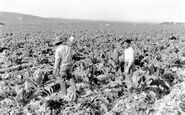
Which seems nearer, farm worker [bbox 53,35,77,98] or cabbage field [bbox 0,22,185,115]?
cabbage field [bbox 0,22,185,115]

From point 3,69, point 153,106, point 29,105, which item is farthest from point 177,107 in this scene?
point 3,69

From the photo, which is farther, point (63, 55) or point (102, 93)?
point (102, 93)

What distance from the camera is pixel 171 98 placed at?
7.88m

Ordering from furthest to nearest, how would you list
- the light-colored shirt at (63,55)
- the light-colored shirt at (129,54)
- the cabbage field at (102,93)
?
1. the light-colored shirt at (129,54)
2. the light-colored shirt at (63,55)
3. the cabbage field at (102,93)

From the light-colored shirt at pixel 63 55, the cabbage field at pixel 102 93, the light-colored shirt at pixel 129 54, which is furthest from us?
the light-colored shirt at pixel 129 54

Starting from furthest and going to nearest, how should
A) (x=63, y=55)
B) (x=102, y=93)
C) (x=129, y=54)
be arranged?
(x=102, y=93) → (x=129, y=54) → (x=63, y=55)

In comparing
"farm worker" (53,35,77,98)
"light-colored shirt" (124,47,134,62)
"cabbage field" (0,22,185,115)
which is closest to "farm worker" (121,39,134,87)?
"light-colored shirt" (124,47,134,62)

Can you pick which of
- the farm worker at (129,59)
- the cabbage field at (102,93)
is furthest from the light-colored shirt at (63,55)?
the farm worker at (129,59)

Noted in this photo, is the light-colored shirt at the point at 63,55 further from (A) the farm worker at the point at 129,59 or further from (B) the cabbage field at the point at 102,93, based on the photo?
(A) the farm worker at the point at 129,59

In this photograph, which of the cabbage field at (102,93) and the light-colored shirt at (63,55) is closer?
the cabbage field at (102,93)

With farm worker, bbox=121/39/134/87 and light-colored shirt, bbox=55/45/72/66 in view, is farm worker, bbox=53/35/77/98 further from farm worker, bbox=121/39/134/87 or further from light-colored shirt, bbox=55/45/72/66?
farm worker, bbox=121/39/134/87

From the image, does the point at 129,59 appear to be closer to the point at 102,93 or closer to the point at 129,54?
the point at 129,54

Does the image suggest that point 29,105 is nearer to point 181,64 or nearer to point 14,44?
point 181,64

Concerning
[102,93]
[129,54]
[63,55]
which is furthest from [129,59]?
[63,55]
